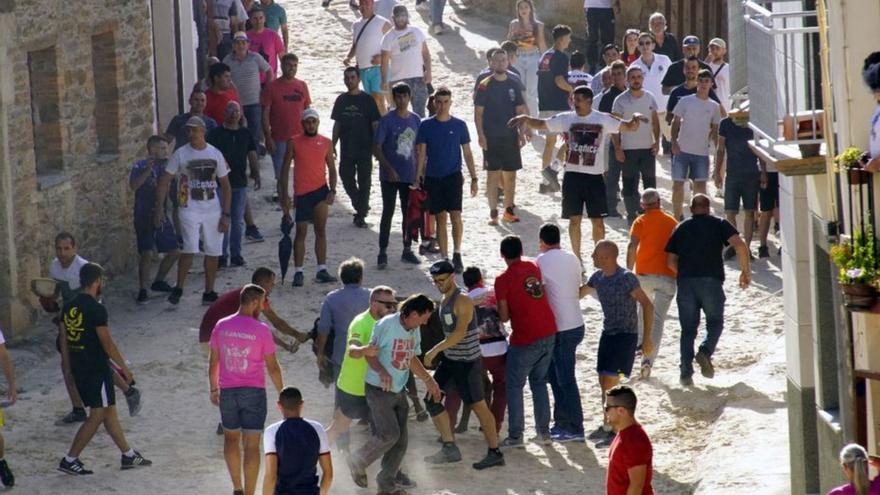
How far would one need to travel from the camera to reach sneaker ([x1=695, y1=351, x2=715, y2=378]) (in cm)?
1582

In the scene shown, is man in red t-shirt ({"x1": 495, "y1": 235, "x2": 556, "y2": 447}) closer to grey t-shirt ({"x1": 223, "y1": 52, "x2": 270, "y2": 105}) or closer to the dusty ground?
the dusty ground

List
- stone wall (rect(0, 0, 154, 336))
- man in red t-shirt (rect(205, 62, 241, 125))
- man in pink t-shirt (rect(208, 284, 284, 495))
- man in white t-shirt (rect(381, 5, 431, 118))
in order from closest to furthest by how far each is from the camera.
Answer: man in pink t-shirt (rect(208, 284, 284, 495)) → stone wall (rect(0, 0, 154, 336)) → man in red t-shirt (rect(205, 62, 241, 125)) → man in white t-shirt (rect(381, 5, 431, 118))

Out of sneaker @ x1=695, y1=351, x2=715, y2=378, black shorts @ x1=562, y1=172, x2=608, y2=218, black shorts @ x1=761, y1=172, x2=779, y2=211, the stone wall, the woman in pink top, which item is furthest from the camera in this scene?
black shorts @ x1=761, y1=172, x2=779, y2=211

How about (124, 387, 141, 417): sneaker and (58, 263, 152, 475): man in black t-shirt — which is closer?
(58, 263, 152, 475): man in black t-shirt

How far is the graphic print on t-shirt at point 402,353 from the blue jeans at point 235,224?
21.3ft

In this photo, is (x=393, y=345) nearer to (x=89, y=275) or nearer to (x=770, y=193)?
(x=89, y=275)

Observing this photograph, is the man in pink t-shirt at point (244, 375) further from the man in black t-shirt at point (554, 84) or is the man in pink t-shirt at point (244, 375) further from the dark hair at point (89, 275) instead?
the man in black t-shirt at point (554, 84)

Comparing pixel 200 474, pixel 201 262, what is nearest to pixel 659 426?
pixel 200 474

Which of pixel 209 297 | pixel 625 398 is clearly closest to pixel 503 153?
pixel 209 297

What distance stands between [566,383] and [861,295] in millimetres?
4494

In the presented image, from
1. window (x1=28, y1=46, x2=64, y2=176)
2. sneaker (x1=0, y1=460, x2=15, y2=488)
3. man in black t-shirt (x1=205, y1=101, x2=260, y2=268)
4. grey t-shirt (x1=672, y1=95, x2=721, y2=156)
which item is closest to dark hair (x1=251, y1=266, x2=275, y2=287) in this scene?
sneaker (x1=0, y1=460, x2=15, y2=488)

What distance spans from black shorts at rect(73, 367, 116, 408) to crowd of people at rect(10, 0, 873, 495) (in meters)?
0.02

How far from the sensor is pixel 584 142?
18266mm

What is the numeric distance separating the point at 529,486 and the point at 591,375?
2.83 m
